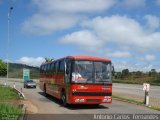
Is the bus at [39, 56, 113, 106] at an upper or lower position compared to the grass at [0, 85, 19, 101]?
upper

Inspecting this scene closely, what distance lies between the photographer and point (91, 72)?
21.9 metres

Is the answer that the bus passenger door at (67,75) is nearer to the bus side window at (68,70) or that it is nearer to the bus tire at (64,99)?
the bus side window at (68,70)

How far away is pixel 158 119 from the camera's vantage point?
16281mm

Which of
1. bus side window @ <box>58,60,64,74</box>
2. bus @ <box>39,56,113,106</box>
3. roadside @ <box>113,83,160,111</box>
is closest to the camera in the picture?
bus @ <box>39,56,113,106</box>

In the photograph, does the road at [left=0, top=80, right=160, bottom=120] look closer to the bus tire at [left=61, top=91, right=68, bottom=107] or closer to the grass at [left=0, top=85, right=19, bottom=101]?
the bus tire at [left=61, top=91, right=68, bottom=107]

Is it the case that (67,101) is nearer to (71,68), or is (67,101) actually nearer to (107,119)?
(71,68)

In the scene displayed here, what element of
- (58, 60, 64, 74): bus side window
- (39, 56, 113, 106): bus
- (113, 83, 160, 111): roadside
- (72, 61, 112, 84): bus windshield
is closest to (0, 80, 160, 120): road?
(39, 56, 113, 106): bus

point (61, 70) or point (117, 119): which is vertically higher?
point (61, 70)

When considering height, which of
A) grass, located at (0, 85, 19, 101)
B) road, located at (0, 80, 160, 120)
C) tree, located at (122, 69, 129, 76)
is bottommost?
road, located at (0, 80, 160, 120)

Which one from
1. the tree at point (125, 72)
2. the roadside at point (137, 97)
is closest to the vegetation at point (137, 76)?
the tree at point (125, 72)

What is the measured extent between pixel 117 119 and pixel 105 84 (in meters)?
5.81

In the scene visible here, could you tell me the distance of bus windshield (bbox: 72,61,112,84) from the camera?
71.3ft

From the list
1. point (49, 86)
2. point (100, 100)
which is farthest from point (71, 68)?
point (49, 86)

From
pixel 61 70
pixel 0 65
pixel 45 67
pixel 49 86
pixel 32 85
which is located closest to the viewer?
pixel 61 70
